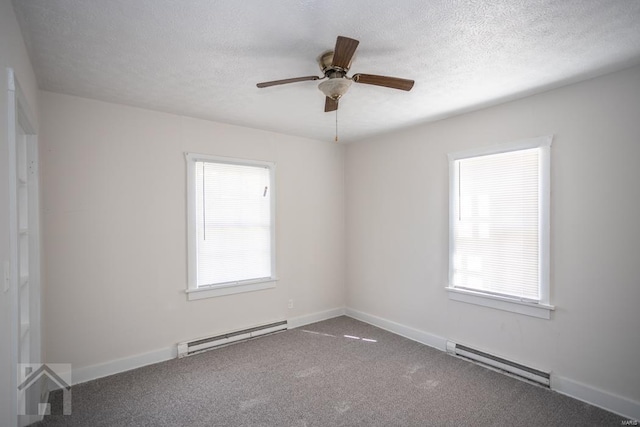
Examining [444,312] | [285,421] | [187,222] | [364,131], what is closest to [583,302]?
[444,312]

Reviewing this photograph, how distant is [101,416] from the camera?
2.47 m

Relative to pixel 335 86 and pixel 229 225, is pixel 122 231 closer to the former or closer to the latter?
pixel 229 225

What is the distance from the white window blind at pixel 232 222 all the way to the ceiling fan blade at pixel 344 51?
2.28 meters

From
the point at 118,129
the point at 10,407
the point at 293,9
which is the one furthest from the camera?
the point at 118,129

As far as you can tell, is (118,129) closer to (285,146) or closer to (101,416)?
(285,146)

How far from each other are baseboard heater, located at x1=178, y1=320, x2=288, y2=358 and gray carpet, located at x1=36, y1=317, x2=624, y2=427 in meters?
0.09

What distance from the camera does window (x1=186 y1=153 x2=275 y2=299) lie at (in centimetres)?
365

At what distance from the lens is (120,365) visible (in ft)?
10.4

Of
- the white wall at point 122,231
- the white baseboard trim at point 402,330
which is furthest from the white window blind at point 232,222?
the white baseboard trim at point 402,330

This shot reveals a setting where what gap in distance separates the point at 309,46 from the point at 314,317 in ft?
11.9

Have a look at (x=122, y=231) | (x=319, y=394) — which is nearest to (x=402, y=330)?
(x=319, y=394)

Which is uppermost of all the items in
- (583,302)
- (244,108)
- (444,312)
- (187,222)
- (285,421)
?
(244,108)

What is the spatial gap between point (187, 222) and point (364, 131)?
8.06ft

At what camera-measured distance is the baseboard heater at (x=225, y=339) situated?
3.51 m
